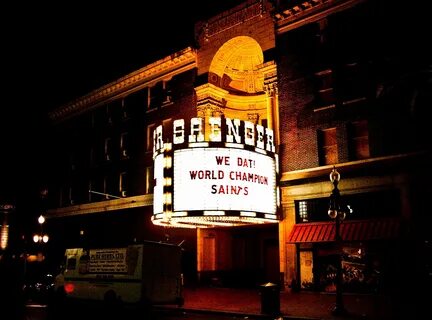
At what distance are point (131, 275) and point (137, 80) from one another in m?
23.3

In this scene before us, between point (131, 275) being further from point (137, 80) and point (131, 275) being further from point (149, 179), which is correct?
point (137, 80)

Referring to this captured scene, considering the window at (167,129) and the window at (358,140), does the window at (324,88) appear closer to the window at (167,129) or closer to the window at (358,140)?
the window at (358,140)

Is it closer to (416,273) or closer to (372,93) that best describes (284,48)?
(372,93)

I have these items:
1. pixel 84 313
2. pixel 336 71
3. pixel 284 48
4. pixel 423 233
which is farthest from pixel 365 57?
pixel 84 313

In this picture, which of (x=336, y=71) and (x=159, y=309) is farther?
(x=336, y=71)

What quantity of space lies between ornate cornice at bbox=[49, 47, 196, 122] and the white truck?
18.3 m

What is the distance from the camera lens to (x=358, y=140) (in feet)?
85.8

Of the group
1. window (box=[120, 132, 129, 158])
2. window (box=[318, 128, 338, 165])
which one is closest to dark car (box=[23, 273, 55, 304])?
window (box=[120, 132, 129, 158])

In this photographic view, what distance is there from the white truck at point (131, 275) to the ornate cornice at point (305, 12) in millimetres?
16587

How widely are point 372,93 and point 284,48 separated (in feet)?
23.1

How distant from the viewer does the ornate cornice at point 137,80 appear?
35.6 m

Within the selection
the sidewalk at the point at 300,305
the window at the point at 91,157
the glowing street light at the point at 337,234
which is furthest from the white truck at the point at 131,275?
the window at the point at 91,157

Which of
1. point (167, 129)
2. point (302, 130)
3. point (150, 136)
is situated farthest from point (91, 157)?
point (302, 130)

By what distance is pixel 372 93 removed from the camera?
2525cm
